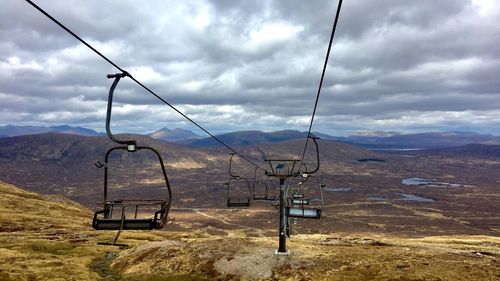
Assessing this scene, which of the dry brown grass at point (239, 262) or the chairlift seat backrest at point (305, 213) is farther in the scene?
the chairlift seat backrest at point (305, 213)

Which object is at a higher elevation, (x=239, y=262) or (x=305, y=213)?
(x=305, y=213)

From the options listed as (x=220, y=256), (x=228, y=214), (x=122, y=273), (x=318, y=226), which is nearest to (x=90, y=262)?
(x=122, y=273)

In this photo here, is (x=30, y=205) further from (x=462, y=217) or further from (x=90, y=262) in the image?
(x=462, y=217)

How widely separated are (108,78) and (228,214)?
176 meters

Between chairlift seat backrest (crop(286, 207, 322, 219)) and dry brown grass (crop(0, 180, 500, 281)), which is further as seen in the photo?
chairlift seat backrest (crop(286, 207, 322, 219))

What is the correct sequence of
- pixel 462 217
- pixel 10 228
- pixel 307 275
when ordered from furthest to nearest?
pixel 462 217 → pixel 10 228 → pixel 307 275

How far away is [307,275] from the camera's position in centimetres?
3503

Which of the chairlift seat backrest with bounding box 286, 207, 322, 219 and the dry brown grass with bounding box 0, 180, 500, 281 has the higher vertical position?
the chairlift seat backrest with bounding box 286, 207, 322, 219

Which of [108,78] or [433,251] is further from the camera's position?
[433,251]

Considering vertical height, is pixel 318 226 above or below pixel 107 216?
below

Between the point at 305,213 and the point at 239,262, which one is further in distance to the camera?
the point at 239,262

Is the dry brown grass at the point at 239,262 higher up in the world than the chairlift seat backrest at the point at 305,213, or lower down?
lower down

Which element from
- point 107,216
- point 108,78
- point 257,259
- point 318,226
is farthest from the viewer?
point 318,226

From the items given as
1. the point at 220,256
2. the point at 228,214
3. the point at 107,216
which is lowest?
the point at 228,214
